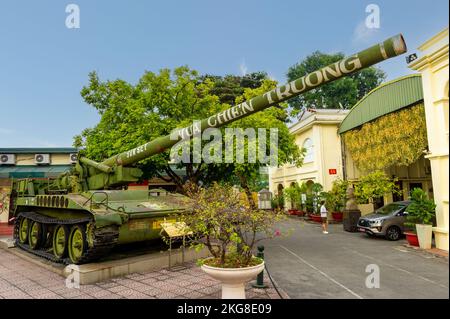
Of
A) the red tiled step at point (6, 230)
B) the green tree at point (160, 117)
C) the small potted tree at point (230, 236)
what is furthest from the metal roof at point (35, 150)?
the small potted tree at point (230, 236)

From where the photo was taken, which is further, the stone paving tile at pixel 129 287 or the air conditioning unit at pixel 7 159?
the air conditioning unit at pixel 7 159

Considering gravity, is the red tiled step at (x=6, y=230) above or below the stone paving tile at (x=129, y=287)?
above

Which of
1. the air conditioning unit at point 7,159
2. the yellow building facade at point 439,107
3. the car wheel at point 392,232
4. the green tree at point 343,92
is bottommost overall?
the car wheel at point 392,232

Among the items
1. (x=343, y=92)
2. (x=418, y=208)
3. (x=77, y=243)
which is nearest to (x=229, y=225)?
(x=77, y=243)

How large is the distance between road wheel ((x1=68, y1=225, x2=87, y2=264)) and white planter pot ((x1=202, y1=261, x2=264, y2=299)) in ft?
12.6

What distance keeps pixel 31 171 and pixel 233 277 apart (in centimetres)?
Result: 2044

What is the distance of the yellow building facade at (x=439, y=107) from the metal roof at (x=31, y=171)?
20.2 meters

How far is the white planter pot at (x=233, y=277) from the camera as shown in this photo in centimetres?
482

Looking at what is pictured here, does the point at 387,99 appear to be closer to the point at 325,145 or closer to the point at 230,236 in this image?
the point at 230,236

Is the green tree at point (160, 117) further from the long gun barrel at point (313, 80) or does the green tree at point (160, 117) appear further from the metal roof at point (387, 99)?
the long gun barrel at point (313, 80)

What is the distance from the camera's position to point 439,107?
2.33 meters

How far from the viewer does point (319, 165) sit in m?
20.8

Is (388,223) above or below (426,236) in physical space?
below
